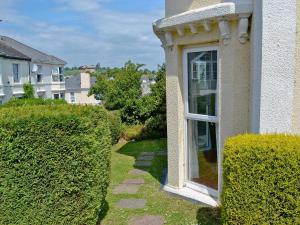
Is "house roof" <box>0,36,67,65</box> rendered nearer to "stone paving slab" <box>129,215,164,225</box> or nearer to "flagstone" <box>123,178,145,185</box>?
"flagstone" <box>123,178,145,185</box>

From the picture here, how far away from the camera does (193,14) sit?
20.4 feet

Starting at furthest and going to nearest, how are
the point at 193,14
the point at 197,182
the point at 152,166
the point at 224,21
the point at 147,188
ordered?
the point at 152,166 < the point at 147,188 < the point at 197,182 < the point at 193,14 < the point at 224,21

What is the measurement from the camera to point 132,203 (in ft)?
23.6

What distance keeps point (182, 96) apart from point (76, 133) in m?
3.23

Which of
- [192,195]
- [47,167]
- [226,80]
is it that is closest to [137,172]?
[192,195]

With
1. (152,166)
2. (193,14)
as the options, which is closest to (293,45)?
(193,14)

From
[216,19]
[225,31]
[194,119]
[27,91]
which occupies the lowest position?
[194,119]

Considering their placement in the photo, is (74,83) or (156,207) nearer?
(156,207)

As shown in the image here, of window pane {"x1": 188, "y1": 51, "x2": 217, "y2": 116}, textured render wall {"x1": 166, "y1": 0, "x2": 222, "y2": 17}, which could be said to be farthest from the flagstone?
textured render wall {"x1": 166, "y1": 0, "x2": 222, "y2": 17}

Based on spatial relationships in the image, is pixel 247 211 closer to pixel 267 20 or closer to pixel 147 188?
pixel 267 20

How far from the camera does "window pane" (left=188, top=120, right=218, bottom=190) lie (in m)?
7.10

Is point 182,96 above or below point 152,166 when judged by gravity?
above

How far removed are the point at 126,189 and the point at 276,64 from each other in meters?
5.36

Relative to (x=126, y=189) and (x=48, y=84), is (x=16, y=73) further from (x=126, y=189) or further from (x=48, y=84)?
(x=126, y=189)
